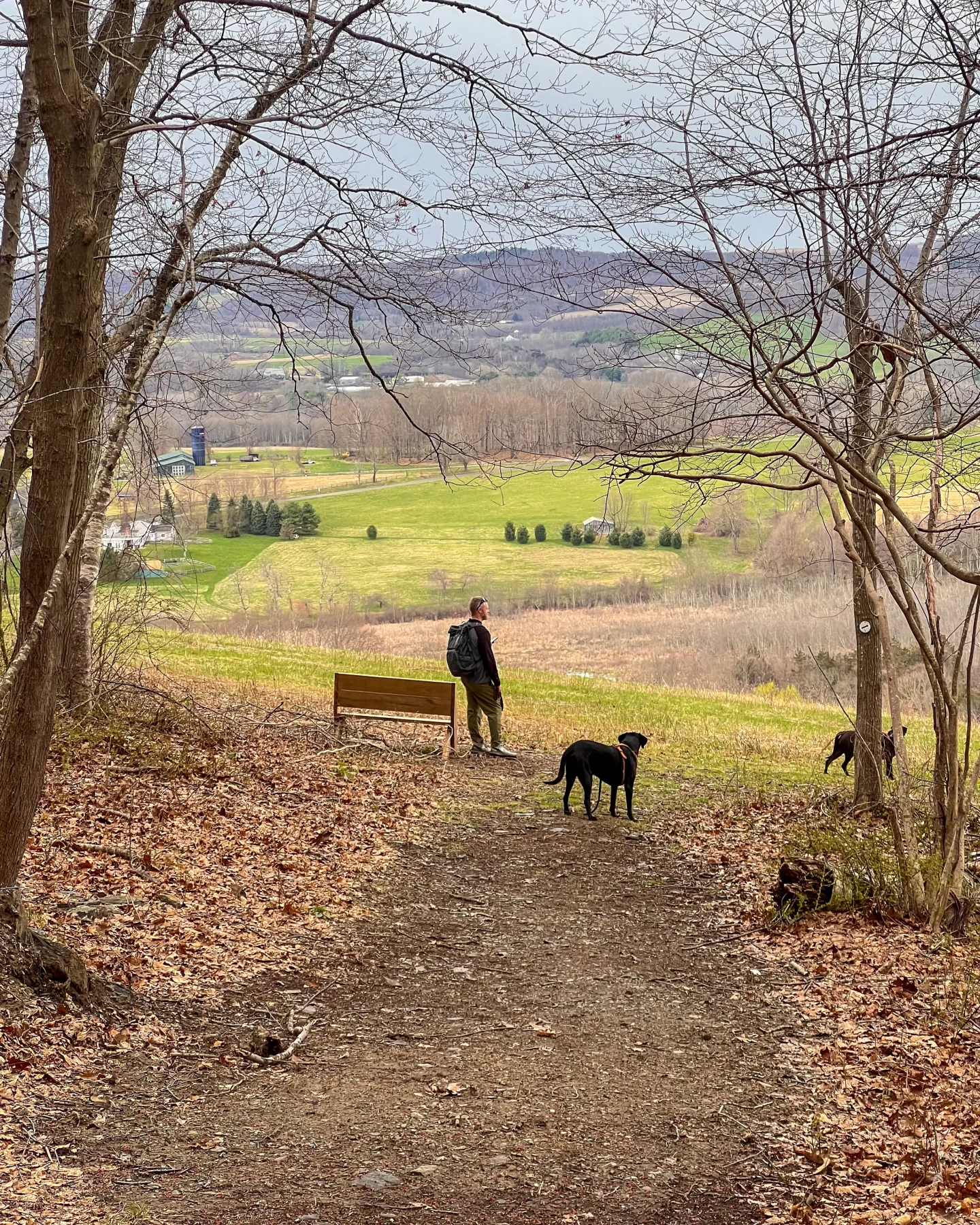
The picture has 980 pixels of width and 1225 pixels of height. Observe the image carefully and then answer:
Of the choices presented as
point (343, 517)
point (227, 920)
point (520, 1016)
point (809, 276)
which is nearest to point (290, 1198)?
point (520, 1016)

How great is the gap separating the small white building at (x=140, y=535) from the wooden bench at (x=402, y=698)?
2921mm

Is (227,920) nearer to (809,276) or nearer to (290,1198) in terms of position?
(290,1198)

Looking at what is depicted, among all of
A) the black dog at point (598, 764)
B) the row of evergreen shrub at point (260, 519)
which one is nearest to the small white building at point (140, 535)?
the black dog at point (598, 764)

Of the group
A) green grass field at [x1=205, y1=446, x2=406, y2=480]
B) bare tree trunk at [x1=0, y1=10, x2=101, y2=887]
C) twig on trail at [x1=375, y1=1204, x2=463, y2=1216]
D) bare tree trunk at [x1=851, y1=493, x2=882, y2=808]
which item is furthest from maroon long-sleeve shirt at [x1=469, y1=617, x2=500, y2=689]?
twig on trail at [x1=375, y1=1204, x2=463, y2=1216]

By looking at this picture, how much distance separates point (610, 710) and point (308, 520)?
5136cm

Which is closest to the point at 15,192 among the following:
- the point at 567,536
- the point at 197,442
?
the point at 197,442

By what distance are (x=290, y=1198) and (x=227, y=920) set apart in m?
3.30

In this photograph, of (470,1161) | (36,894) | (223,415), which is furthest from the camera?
(223,415)

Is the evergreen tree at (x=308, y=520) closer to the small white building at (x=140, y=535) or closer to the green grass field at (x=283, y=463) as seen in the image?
the green grass field at (x=283, y=463)

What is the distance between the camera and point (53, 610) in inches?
209

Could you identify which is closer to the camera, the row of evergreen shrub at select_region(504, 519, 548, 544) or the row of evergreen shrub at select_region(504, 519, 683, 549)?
the row of evergreen shrub at select_region(504, 519, 683, 549)

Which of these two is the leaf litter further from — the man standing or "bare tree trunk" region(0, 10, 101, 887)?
the man standing

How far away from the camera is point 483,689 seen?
13547 millimetres

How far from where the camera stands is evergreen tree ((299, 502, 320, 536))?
67688 millimetres
